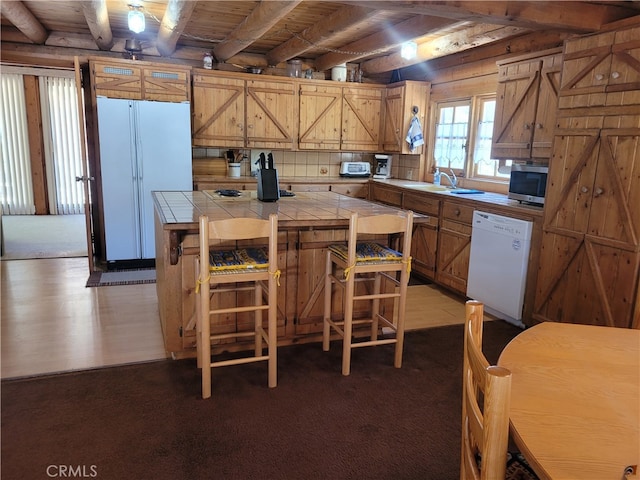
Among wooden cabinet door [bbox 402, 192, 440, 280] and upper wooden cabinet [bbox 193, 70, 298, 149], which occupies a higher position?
upper wooden cabinet [bbox 193, 70, 298, 149]

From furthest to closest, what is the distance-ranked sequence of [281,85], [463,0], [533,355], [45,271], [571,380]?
[281,85] → [45,271] → [463,0] → [533,355] → [571,380]

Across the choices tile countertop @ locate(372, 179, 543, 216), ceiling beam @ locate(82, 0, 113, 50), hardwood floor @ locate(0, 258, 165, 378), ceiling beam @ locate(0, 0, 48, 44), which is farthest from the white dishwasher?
ceiling beam @ locate(0, 0, 48, 44)

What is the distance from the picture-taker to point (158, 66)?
16.3 ft

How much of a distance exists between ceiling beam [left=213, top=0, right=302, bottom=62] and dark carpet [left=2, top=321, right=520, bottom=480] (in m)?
2.49

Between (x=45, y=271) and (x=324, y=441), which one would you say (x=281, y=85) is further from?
(x=324, y=441)

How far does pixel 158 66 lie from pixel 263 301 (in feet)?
10.5

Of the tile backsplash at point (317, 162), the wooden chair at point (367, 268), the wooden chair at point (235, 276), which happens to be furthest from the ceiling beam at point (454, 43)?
the wooden chair at point (235, 276)

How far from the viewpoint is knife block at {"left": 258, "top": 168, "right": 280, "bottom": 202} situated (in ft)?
11.7

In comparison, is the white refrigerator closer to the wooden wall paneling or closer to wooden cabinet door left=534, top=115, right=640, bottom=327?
wooden cabinet door left=534, top=115, right=640, bottom=327

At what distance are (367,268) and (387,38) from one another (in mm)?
2838

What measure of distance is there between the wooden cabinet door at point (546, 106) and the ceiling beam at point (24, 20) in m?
4.39

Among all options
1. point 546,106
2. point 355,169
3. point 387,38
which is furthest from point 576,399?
point 355,169

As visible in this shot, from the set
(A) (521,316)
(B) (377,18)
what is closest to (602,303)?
(A) (521,316)

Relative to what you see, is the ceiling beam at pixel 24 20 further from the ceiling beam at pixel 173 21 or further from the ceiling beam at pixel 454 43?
the ceiling beam at pixel 454 43
